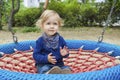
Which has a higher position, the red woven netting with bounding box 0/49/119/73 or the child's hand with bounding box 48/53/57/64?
the child's hand with bounding box 48/53/57/64

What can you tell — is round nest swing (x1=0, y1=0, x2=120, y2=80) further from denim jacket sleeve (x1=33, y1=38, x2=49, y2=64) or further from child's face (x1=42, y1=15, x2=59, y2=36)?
child's face (x1=42, y1=15, x2=59, y2=36)

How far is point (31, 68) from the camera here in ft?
9.50

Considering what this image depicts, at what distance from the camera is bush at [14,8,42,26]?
1032cm

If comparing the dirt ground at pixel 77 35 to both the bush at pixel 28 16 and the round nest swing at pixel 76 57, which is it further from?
the round nest swing at pixel 76 57

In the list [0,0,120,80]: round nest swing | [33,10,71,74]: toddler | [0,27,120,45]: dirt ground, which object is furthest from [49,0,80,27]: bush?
[33,10,71,74]: toddler

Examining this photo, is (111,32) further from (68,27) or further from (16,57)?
(16,57)

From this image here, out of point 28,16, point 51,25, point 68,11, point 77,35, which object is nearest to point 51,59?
point 51,25

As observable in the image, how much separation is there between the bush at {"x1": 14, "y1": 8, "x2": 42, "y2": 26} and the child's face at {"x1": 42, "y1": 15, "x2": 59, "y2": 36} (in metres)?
7.81

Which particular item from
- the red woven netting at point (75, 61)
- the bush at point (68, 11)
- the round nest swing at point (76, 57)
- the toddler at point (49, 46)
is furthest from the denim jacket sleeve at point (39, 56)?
the bush at point (68, 11)

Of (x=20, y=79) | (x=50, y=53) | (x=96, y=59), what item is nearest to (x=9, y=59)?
(x=50, y=53)

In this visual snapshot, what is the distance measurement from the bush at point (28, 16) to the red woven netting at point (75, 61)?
277 inches

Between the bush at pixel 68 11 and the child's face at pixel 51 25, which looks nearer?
the child's face at pixel 51 25

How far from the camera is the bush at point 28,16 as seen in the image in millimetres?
10320

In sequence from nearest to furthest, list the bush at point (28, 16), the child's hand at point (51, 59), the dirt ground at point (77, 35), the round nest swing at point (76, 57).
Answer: the child's hand at point (51, 59)
the round nest swing at point (76, 57)
the dirt ground at point (77, 35)
the bush at point (28, 16)
